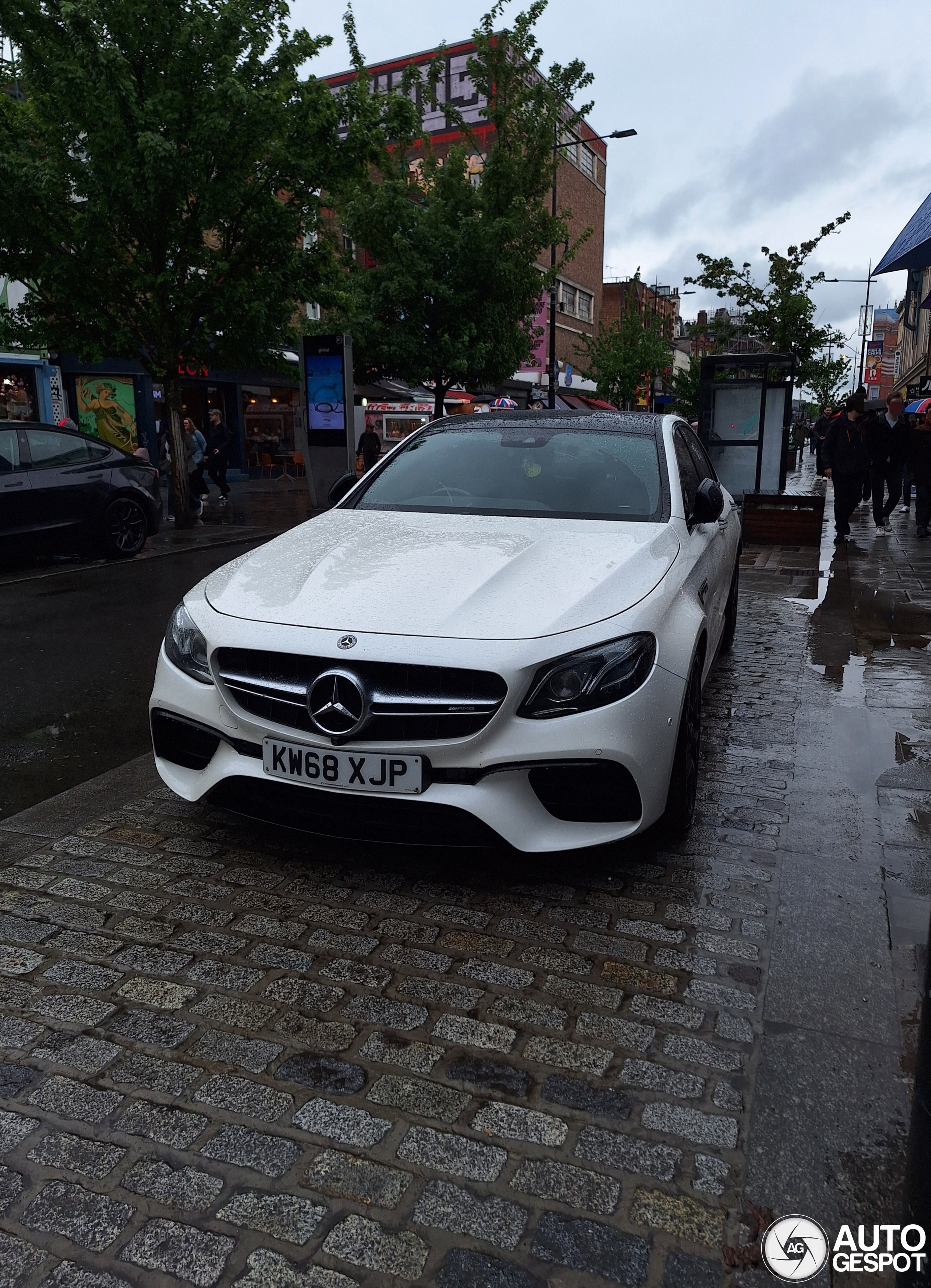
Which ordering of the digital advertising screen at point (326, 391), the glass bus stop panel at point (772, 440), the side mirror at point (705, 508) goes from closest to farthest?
the side mirror at point (705, 508) < the glass bus stop panel at point (772, 440) < the digital advertising screen at point (326, 391)

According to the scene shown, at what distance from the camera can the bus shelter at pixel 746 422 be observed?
16078 mm

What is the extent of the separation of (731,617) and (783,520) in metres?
6.45

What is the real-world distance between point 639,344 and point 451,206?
25.4m

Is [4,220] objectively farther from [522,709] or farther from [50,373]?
[522,709]

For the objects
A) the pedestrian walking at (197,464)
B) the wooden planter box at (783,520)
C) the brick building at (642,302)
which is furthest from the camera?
the brick building at (642,302)

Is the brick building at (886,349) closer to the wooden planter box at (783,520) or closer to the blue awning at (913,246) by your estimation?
the wooden planter box at (783,520)

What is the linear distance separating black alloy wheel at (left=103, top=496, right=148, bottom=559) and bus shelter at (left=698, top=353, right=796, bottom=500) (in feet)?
28.9

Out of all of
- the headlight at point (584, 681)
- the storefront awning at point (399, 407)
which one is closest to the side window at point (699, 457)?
the headlight at point (584, 681)

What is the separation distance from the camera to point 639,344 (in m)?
47.0

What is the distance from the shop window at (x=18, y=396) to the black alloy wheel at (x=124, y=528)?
9337 millimetres

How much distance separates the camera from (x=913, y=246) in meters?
6.34

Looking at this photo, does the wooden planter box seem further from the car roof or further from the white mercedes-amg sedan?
the white mercedes-amg sedan

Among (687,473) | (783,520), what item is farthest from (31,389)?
(687,473)

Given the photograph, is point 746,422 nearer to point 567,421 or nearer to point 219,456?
point 219,456
